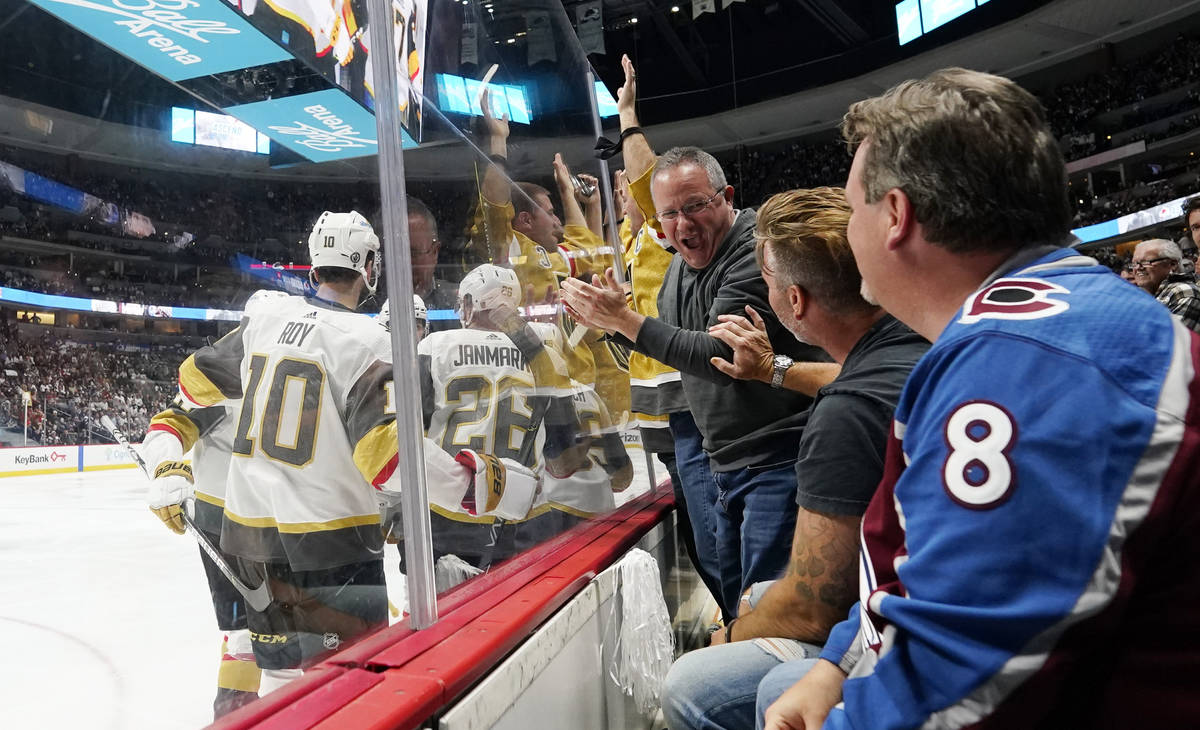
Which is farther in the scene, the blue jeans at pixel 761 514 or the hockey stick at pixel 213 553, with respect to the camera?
the blue jeans at pixel 761 514

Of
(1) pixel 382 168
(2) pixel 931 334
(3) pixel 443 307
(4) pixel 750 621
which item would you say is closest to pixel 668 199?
(3) pixel 443 307

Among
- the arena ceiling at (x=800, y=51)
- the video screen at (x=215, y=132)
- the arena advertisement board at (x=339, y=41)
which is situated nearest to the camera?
the video screen at (x=215, y=132)

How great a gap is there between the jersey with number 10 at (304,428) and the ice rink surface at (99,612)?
0.31 feet

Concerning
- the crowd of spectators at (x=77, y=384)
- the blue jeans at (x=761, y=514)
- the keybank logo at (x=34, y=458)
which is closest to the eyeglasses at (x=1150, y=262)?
the blue jeans at (x=761, y=514)

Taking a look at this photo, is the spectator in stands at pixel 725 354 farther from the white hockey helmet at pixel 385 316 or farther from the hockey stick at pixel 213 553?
the hockey stick at pixel 213 553

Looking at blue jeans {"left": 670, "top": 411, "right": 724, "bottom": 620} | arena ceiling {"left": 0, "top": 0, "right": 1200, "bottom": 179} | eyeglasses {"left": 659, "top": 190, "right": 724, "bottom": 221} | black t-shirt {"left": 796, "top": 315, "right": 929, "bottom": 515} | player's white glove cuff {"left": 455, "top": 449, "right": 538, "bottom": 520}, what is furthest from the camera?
arena ceiling {"left": 0, "top": 0, "right": 1200, "bottom": 179}

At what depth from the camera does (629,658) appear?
1.42 m

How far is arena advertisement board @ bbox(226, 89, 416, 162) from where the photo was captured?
2.47ft

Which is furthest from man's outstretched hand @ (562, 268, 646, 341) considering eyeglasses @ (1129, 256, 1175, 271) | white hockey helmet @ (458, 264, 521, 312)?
eyeglasses @ (1129, 256, 1175, 271)

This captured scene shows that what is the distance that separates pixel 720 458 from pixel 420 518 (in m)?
0.79

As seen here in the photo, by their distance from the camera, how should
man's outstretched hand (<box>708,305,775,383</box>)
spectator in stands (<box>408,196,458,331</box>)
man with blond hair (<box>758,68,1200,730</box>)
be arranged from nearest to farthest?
1. man with blond hair (<box>758,68,1200,730</box>)
2. spectator in stands (<box>408,196,458,331</box>)
3. man's outstretched hand (<box>708,305,775,383</box>)

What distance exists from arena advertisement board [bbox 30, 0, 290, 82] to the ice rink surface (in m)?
0.35

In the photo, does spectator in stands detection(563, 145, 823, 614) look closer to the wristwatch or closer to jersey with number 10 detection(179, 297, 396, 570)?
the wristwatch

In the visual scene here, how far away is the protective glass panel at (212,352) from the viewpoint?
0.53 metres
